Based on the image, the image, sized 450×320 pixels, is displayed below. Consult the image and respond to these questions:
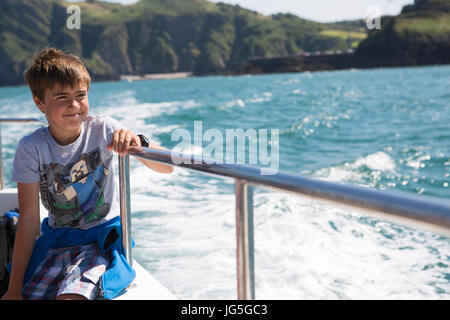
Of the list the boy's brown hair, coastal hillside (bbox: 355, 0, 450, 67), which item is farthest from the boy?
coastal hillside (bbox: 355, 0, 450, 67)

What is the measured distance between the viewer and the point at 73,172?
5.75ft

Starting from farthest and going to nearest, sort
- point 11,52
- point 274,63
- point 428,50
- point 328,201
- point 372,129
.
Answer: point 11,52, point 274,63, point 428,50, point 372,129, point 328,201

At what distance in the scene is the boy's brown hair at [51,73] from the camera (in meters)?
1.69

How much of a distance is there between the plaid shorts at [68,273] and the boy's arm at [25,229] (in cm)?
5

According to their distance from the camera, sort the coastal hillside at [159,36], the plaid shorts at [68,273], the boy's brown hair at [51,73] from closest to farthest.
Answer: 1. the plaid shorts at [68,273]
2. the boy's brown hair at [51,73]
3. the coastal hillside at [159,36]

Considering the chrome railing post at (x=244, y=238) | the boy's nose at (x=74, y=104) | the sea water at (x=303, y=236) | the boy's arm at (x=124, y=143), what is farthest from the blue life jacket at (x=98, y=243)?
the sea water at (x=303, y=236)

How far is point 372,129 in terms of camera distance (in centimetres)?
1445

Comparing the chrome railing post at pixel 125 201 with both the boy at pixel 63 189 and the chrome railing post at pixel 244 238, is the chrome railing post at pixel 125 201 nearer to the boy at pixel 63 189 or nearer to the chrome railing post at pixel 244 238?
the boy at pixel 63 189

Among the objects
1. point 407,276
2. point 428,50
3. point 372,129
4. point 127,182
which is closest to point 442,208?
point 127,182

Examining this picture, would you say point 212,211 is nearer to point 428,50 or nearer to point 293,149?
point 293,149

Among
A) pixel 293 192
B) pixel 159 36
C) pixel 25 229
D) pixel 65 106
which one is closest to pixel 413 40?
pixel 65 106

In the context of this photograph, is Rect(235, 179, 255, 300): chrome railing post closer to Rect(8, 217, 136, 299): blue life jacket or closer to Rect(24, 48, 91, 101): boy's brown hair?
Rect(8, 217, 136, 299): blue life jacket

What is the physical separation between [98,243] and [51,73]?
685 millimetres
